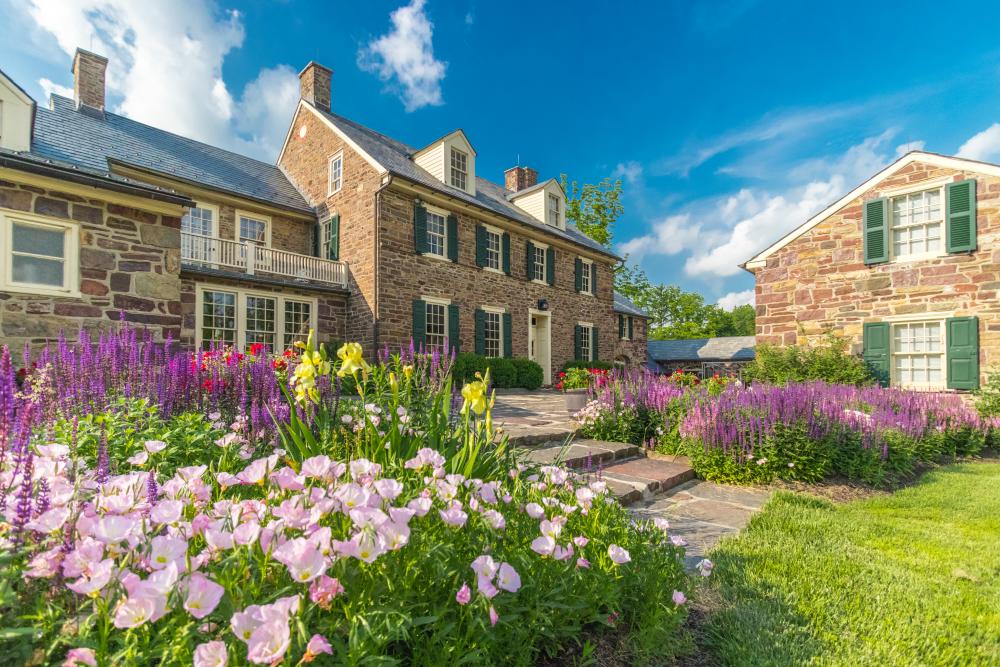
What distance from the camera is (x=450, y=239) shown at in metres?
13.6

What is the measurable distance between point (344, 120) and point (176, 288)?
10.5 metres

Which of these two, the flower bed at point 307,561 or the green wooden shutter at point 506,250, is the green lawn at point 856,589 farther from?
the green wooden shutter at point 506,250

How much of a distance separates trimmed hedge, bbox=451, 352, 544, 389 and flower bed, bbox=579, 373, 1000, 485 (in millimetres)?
6529

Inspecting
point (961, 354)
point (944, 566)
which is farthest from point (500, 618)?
point (961, 354)

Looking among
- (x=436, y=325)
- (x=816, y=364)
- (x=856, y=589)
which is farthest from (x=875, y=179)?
(x=856, y=589)

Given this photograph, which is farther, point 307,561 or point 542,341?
point 542,341

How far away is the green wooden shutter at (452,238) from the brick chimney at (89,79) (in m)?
9.66

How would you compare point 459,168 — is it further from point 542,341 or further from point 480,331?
point 542,341

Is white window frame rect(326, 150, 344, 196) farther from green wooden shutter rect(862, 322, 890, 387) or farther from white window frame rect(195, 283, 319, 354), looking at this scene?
green wooden shutter rect(862, 322, 890, 387)

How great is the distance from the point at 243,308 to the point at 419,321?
426 centimetres

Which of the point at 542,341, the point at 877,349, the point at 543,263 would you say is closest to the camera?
the point at 877,349

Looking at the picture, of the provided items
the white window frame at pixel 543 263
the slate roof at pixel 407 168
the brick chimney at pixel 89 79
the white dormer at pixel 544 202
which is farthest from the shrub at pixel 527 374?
the brick chimney at pixel 89 79

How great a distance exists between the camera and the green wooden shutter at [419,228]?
1261 cm

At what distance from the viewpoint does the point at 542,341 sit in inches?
650
